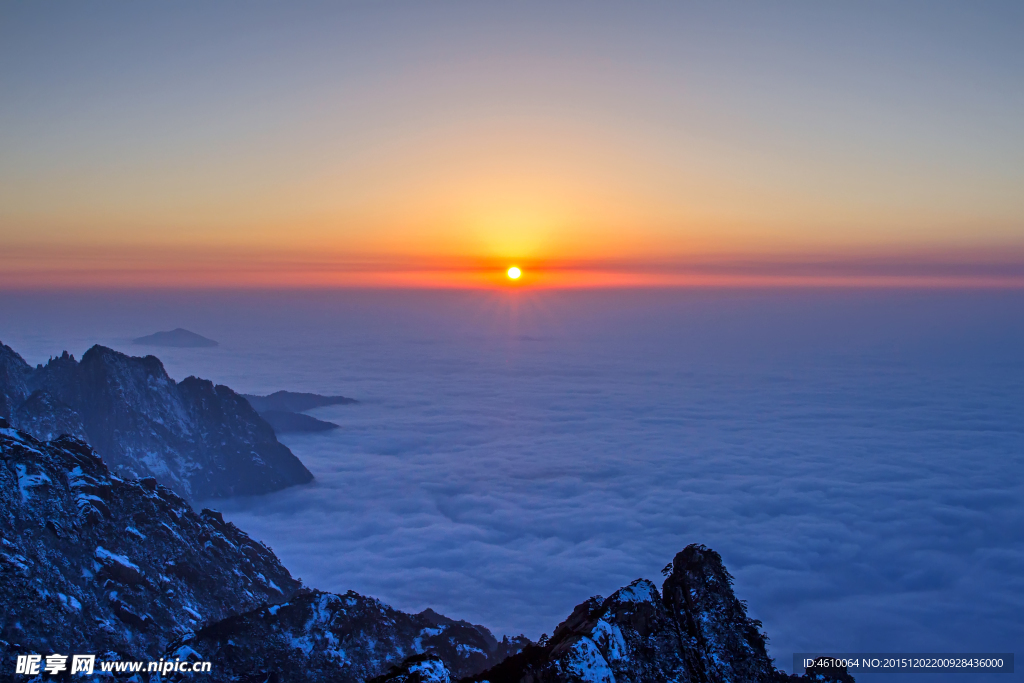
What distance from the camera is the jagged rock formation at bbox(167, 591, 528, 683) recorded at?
4238 cm

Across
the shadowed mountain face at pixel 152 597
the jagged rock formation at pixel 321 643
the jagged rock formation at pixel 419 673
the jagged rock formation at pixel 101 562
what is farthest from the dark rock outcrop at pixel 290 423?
the jagged rock formation at pixel 419 673

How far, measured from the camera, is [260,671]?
4241 cm

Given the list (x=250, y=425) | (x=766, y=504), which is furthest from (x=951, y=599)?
(x=250, y=425)

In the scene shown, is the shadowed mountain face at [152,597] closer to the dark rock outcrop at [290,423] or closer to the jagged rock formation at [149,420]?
the jagged rock formation at [149,420]

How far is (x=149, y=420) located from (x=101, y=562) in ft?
242

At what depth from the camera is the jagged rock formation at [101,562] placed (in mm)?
47656

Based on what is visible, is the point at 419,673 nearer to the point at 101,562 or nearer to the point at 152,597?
the point at 152,597

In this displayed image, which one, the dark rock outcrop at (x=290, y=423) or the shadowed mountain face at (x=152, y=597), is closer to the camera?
the shadowed mountain face at (x=152, y=597)

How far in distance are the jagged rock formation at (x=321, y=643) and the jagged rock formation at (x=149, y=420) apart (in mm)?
74879

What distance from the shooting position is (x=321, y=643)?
152 ft

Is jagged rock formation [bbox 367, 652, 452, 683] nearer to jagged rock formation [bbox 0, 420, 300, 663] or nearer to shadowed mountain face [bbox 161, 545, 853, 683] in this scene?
shadowed mountain face [bbox 161, 545, 853, 683]

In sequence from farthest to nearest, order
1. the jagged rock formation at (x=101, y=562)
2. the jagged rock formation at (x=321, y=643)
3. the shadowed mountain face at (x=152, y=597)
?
the jagged rock formation at (x=101, y=562) < the shadowed mountain face at (x=152, y=597) < the jagged rock formation at (x=321, y=643)

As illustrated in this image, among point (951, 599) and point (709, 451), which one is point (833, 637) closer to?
point (951, 599)

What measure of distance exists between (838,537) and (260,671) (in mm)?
115525
